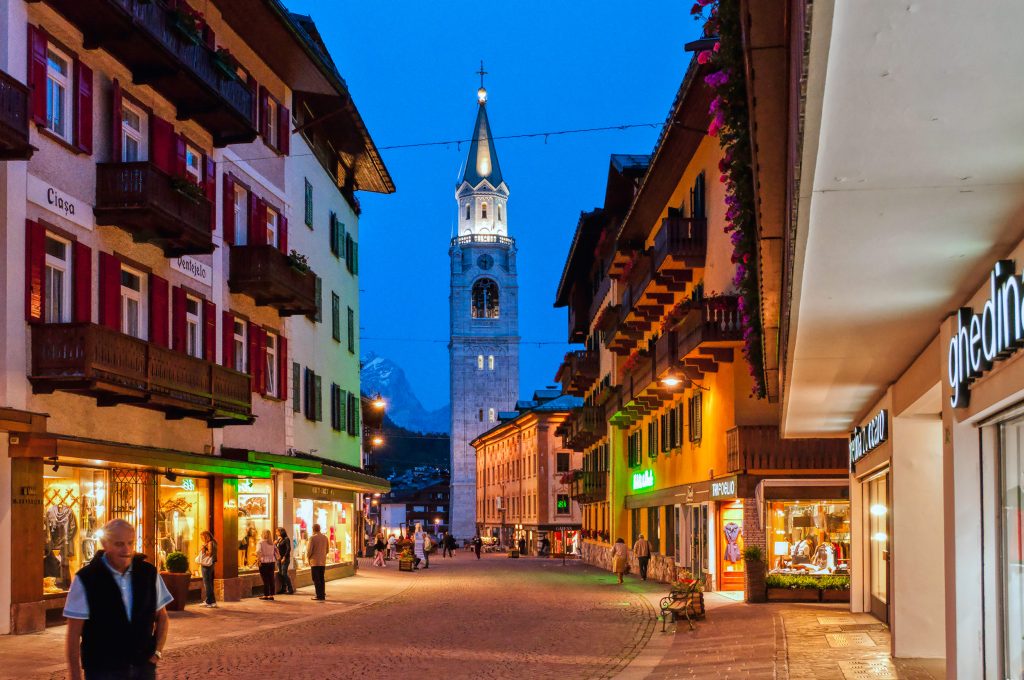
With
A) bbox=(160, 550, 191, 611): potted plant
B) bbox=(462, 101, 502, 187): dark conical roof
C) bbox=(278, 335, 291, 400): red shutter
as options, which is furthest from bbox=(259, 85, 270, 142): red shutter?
bbox=(462, 101, 502, 187): dark conical roof

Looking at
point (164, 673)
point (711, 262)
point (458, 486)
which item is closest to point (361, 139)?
point (711, 262)

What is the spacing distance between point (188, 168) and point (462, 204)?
393 feet

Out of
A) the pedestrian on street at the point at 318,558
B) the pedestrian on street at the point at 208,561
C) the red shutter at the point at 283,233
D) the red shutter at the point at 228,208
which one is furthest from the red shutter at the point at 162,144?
the pedestrian on street at the point at 318,558

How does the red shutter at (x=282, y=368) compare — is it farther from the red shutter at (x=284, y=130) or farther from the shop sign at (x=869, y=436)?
the shop sign at (x=869, y=436)

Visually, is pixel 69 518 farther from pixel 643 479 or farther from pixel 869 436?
pixel 643 479

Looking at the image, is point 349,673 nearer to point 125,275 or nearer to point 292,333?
point 125,275

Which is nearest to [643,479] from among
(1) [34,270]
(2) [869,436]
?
(2) [869,436]

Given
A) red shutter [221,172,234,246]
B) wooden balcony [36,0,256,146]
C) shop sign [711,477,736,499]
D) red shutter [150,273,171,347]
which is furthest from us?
shop sign [711,477,736,499]

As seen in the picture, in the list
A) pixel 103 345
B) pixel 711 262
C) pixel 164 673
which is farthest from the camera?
pixel 711 262

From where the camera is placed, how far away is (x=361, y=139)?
43.3m

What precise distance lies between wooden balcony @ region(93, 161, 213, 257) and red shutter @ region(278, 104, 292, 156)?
10.0 metres

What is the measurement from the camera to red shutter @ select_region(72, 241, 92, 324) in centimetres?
2205

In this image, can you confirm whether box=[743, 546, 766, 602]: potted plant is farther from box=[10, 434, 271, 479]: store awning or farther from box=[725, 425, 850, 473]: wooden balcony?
box=[10, 434, 271, 479]: store awning

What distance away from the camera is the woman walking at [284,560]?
2995 cm
